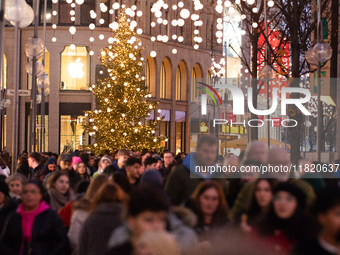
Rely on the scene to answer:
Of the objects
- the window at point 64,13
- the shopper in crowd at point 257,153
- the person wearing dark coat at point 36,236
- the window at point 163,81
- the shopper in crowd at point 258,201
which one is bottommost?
the person wearing dark coat at point 36,236

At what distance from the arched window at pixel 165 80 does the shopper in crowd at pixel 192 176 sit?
44637mm

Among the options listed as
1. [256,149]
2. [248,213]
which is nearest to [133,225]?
[248,213]

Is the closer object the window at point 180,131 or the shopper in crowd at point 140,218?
the shopper in crowd at point 140,218

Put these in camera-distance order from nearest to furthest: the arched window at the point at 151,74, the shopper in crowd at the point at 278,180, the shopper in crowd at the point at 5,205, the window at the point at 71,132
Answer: the shopper in crowd at the point at 278,180 → the shopper in crowd at the point at 5,205 → the window at the point at 71,132 → the arched window at the point at 151,74

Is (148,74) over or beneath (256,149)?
over

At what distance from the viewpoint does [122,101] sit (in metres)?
31.7

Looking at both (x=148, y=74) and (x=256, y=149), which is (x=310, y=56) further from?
(x=148, y=74)

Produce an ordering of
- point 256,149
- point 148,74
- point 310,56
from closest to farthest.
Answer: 1. point 256,149
2. point 310,56
3. point 148,74

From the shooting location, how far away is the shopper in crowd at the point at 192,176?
7.51m

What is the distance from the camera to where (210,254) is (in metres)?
5.10

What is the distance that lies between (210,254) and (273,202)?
26.2 inches

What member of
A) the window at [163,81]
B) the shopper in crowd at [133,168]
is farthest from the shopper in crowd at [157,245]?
the window at [163,81]

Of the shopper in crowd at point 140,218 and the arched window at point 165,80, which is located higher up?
the arched window at point 165,80

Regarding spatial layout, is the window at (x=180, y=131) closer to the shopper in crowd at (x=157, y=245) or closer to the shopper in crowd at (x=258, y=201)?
the shopper in crowd at (x=258, y=201)
